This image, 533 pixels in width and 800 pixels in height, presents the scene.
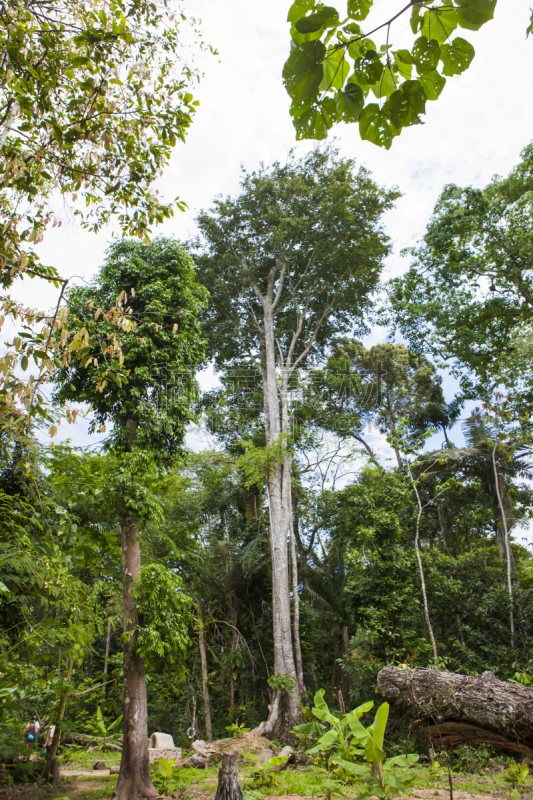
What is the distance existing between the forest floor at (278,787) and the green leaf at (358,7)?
12.1ft

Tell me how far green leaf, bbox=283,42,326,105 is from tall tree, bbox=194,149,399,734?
9.16 meters

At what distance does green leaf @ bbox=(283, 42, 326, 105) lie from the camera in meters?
1.07

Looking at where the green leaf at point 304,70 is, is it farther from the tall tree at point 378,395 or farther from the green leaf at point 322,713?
the tall tree at point 378,395

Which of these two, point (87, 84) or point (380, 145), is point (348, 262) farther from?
point (380, 145)

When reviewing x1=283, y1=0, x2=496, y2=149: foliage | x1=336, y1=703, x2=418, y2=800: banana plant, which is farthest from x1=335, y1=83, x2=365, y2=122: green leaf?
x1=336, y1=703, x2=418, y2=800: banana plant

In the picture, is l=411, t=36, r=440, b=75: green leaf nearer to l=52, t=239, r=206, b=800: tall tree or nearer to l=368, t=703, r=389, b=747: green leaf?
l=368, t=703, r=389, b=747: green leaf

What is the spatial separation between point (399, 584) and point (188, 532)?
14.6 ft

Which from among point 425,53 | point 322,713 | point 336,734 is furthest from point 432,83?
point 322,713

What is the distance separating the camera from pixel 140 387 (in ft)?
20.5

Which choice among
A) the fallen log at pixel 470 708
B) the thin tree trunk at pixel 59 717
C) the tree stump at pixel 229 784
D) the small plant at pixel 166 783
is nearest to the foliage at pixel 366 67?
the tree stump at pixel 229 784

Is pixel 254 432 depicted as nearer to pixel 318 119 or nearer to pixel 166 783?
pixel 166 783

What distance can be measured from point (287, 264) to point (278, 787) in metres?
11.0

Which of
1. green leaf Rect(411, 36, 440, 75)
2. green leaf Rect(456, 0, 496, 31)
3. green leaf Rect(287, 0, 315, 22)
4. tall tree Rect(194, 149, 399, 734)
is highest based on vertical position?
tall tree Rect(194, 149, 399, 734)

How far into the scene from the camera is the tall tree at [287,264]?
11133mm
